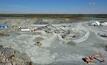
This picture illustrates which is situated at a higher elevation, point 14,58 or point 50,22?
point 50,22

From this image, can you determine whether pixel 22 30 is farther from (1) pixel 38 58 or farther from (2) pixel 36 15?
(1) pixel 38 58

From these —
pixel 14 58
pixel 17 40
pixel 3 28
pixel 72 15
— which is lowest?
pixel 14 58

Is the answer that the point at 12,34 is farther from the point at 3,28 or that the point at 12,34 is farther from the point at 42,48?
the point at 42,48

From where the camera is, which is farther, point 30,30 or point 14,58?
point 30,30

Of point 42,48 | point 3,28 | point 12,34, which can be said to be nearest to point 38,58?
point 42,48

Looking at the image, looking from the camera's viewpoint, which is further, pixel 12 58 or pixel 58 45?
pixel 58 45

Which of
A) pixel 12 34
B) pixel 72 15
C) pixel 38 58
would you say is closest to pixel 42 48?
pixel 38 58

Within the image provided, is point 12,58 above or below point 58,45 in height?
below
